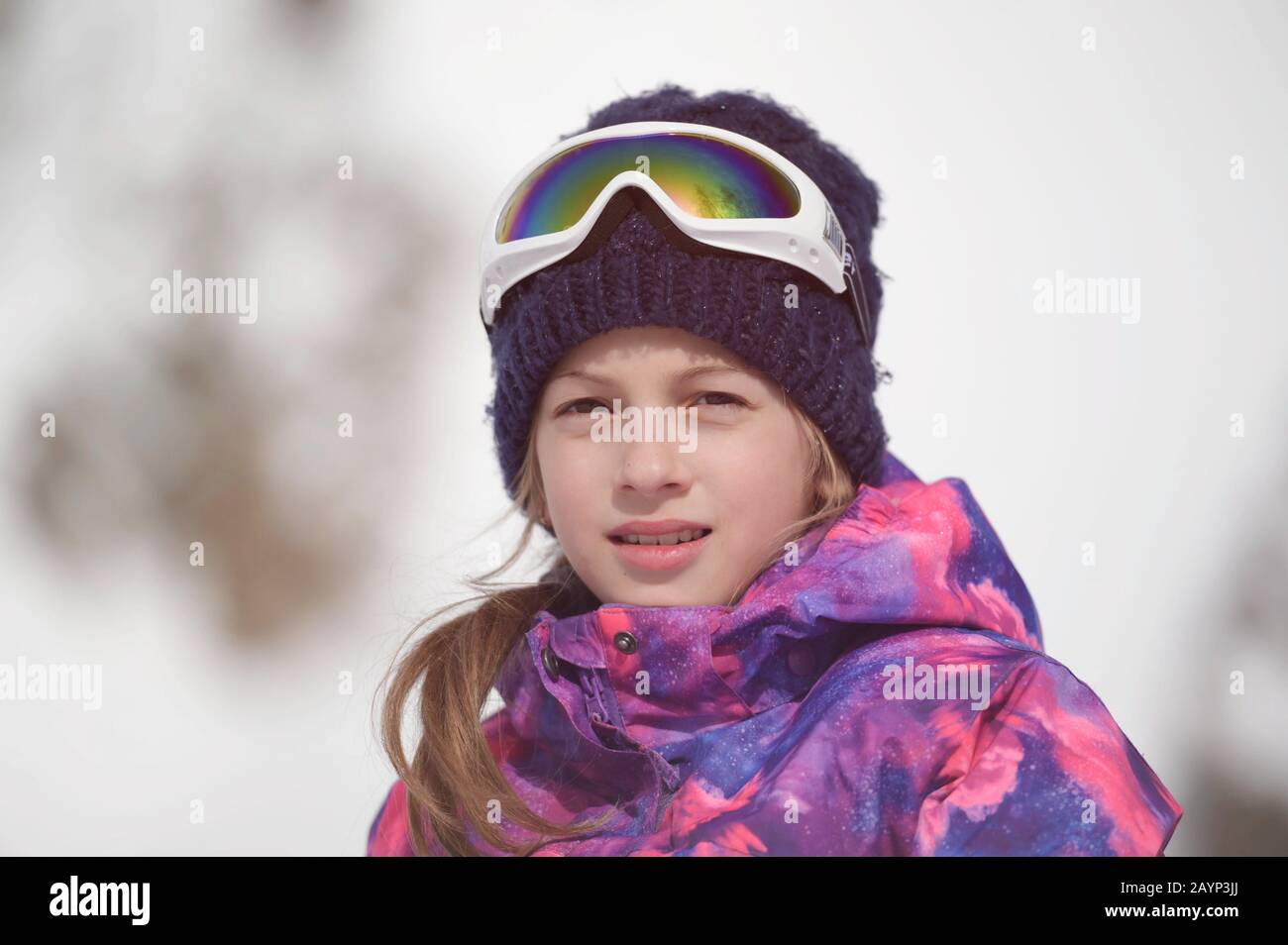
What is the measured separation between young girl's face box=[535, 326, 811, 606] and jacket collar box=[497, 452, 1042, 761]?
0.10 feet

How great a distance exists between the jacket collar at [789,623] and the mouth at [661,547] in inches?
1.7

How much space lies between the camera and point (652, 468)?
3.33ft

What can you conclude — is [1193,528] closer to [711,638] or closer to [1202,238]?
[1202,238]

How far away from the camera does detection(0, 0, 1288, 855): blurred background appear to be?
1844mm

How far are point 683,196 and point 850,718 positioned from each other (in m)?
0.55

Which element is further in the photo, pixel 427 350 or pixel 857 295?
pixel 427 350

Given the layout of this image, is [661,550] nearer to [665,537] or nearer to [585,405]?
[665,537]

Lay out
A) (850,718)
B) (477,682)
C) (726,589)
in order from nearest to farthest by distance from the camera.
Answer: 1. (850,718)
2. (726,589)
3. (477,682)

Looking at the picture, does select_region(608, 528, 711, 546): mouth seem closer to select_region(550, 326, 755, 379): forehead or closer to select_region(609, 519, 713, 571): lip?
select_region(609, 519, 713, 571): lip

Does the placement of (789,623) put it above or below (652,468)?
below

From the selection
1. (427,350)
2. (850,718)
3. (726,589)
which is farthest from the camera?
(427,350)

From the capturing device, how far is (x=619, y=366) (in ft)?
3.57

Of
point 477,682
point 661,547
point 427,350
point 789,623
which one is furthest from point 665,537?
point 427,350

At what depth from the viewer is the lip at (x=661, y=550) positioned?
1.06 metres
